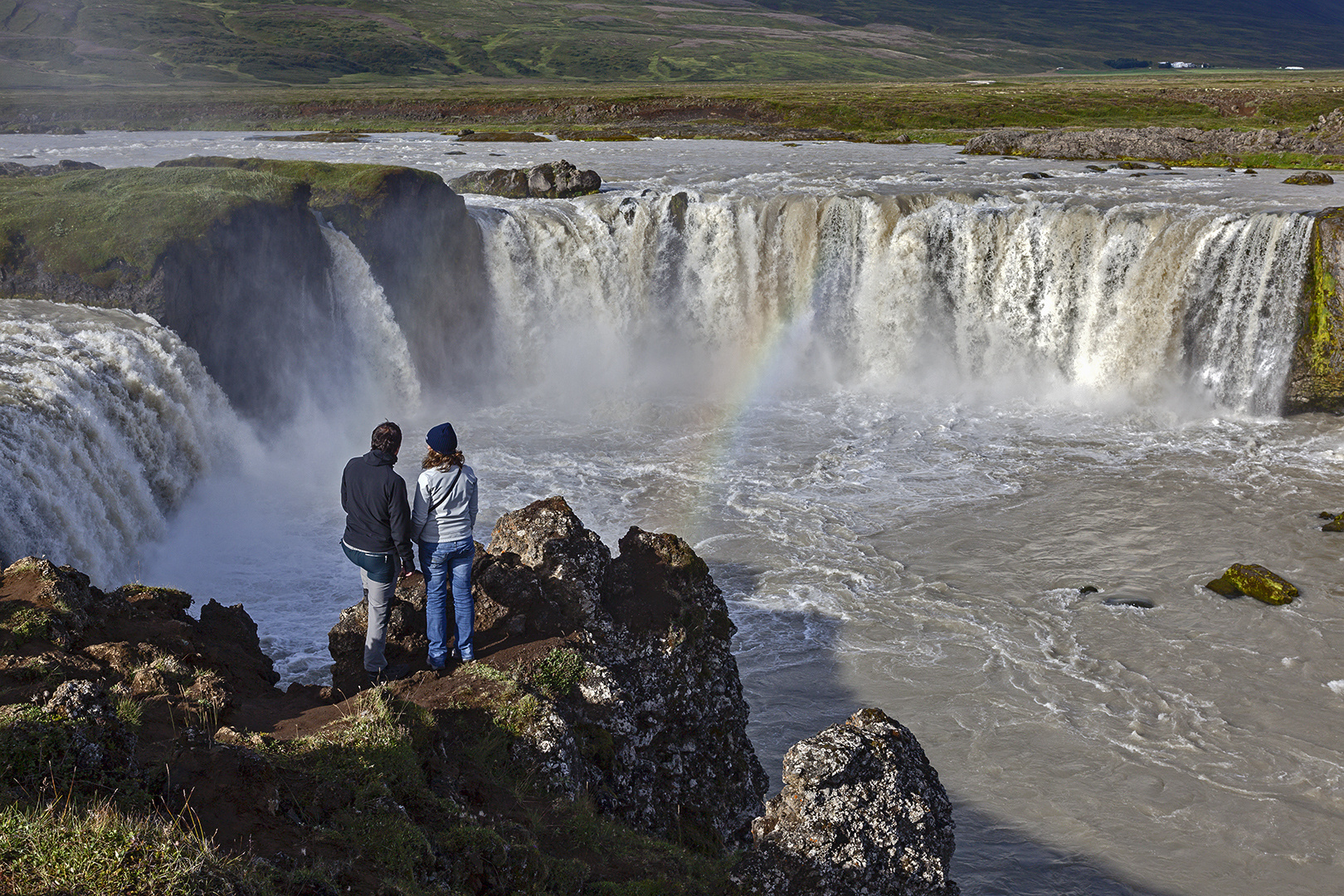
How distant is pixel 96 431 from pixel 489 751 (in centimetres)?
1277

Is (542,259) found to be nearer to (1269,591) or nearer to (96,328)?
(96,328)

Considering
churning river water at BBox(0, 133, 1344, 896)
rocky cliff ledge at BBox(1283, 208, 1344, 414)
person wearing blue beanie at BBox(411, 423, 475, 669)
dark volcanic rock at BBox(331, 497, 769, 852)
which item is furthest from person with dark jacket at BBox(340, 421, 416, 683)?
rocky cliff ledge at BBox(1283, 208, 1344, 414)

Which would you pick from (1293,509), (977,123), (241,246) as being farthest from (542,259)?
(977,123)

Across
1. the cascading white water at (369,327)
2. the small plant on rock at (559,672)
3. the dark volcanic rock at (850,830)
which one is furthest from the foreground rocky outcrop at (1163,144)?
the dark volcanic rock at (850,830)

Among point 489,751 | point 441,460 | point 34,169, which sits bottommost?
point 489,751

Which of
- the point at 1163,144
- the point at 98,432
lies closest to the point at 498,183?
the point at 98,432

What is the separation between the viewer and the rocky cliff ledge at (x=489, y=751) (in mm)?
6230

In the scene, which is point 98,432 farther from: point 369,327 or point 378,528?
point 369,327

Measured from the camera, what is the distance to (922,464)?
24.9 meters

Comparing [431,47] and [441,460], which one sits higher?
[431,47]

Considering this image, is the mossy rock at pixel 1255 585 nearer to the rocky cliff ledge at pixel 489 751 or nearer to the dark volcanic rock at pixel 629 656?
the dark volcanic rock at pixel 629 656

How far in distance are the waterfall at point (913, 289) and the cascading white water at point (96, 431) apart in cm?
1363

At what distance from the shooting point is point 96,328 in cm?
1991

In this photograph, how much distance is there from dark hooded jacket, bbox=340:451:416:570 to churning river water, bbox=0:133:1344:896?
5.92m
